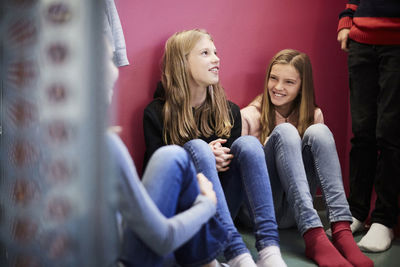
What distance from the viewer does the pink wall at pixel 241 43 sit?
144cm

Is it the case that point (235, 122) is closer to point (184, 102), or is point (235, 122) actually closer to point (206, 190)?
point (184, 102)

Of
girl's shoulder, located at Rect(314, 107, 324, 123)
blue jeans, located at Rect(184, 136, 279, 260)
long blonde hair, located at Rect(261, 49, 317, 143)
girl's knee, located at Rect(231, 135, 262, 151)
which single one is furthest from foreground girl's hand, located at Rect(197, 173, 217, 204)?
girl's shoulder, located at Rect(314, 107, 324, 123)

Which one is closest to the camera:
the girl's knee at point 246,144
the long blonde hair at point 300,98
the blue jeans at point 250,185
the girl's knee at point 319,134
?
the blue jeans at point 250,185

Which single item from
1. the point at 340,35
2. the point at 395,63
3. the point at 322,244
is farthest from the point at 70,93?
the point at 340,35

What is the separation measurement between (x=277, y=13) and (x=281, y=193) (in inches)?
29.9

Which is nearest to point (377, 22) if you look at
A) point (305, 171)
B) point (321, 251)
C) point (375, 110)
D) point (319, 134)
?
point (375, 110)

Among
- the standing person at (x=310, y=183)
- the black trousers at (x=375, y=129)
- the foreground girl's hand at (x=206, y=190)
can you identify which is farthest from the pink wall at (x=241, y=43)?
the foreground girl's hand at (x=206, y=190)

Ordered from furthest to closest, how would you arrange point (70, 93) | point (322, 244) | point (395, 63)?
1. point (395, 63)
2. point (322, 244)
3. point (70, 93)

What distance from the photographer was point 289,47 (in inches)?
68.9

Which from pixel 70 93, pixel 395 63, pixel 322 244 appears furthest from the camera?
pixel 395 63

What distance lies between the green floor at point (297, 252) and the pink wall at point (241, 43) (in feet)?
1.51

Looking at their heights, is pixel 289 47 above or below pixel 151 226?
above

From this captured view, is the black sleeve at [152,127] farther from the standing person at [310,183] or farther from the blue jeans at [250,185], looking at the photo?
the standing person at [310,183]

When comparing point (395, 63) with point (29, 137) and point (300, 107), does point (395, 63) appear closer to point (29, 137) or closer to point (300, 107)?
point (300, 107)
